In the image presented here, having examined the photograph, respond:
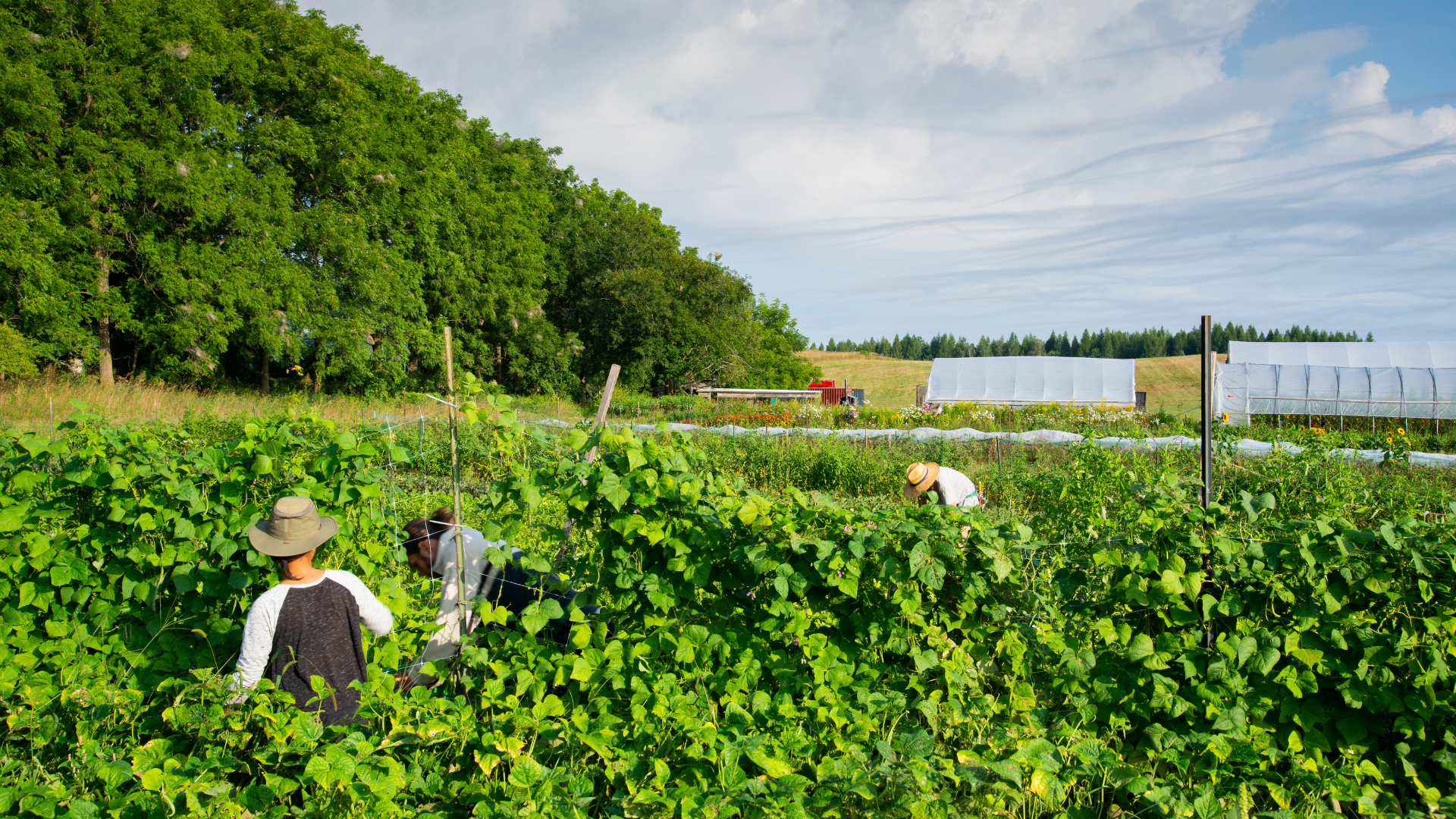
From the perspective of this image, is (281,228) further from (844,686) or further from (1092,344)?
(1092,344)

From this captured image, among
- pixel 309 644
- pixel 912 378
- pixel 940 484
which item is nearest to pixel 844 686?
pixel 309 644

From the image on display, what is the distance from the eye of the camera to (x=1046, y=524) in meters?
5.04

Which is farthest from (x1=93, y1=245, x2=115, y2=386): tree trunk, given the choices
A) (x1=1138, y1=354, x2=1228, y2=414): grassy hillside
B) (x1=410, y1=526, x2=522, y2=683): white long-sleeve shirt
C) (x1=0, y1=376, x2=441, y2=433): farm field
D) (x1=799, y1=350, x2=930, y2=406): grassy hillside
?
(x1=1138, y1=354, x2=1228, y2=414): grassy hillside

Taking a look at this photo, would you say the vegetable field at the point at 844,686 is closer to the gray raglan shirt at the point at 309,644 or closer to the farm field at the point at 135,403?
the gray raglan shirt at the point at 309,644

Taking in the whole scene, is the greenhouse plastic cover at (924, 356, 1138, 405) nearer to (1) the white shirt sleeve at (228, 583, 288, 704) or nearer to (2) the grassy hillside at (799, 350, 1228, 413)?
(2) the grassy hillside at (799, 350, 1228, 413)

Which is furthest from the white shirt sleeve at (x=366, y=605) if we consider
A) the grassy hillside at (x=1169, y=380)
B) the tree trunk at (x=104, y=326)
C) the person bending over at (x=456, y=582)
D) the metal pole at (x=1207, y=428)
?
the grassy hillside at (x=1169, y=380)

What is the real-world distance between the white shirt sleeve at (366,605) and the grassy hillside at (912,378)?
39.7m

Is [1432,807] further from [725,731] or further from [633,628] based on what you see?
[633,628]

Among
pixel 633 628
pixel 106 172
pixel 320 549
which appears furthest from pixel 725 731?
pixel 106 172

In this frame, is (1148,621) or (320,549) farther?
(320,549)

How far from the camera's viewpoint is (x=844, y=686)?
2709 mm

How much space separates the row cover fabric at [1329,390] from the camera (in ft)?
62.9

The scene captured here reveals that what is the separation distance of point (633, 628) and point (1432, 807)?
8.51 ft

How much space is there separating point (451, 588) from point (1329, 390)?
24.7 metres
